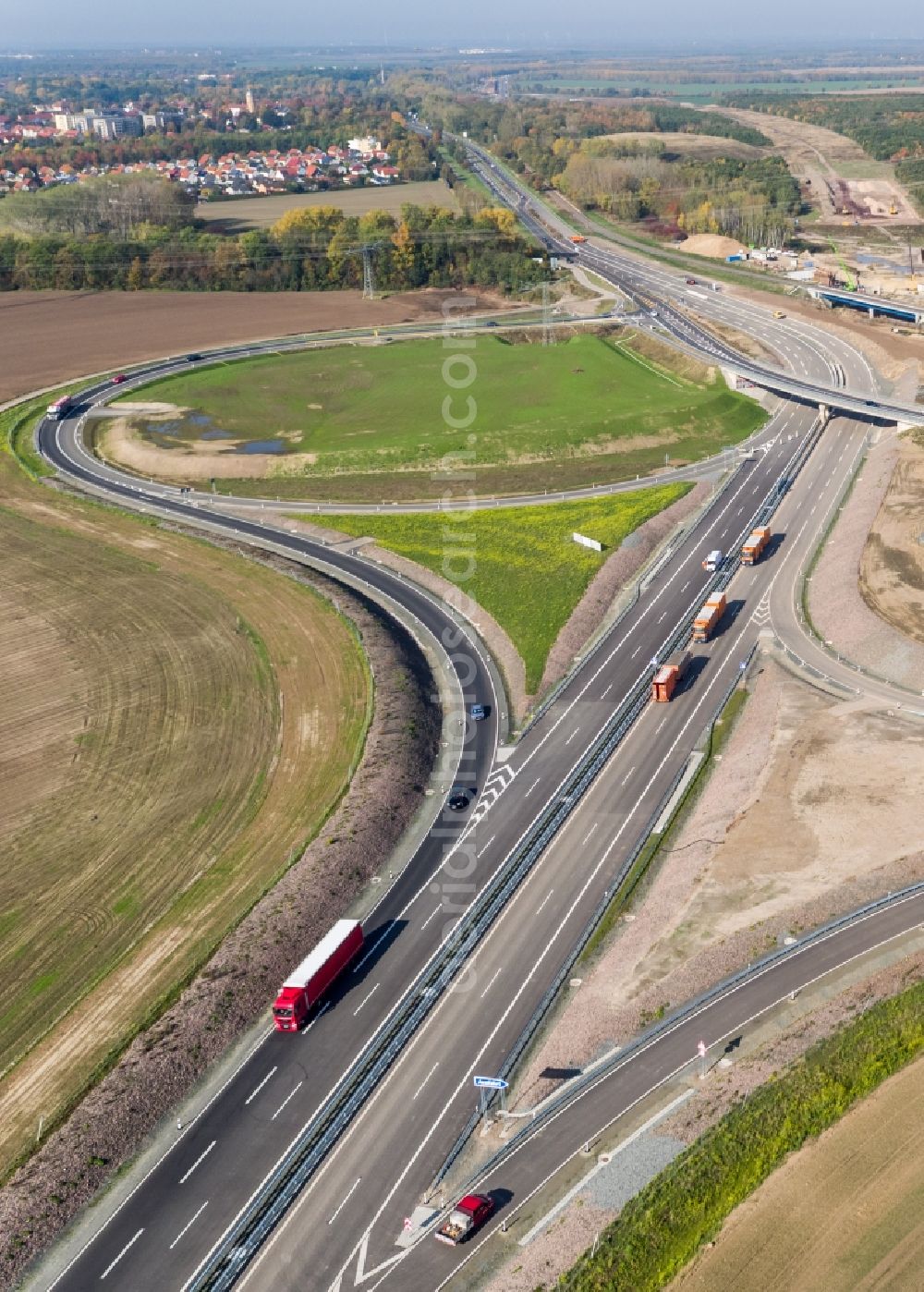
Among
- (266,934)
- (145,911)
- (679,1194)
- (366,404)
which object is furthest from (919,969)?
(366,404)

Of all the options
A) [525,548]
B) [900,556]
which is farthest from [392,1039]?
[900,556]

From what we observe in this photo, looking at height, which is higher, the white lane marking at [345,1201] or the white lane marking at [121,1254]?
the white lane marking at [345,1201]

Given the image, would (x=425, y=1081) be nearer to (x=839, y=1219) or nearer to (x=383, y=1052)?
(x=383, y=1052)

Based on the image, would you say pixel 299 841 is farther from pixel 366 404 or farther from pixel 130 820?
pixel 366 404

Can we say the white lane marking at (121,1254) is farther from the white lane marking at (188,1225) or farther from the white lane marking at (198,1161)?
the white lane marking at (198,1161)

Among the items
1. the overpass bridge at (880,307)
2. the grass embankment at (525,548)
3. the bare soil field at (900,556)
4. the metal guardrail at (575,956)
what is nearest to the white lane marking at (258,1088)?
the metal guardrail at (575,956)

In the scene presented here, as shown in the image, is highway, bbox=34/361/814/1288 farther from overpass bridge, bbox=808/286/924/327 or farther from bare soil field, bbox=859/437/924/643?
overpass bridge, bbox=808/286/924/327
